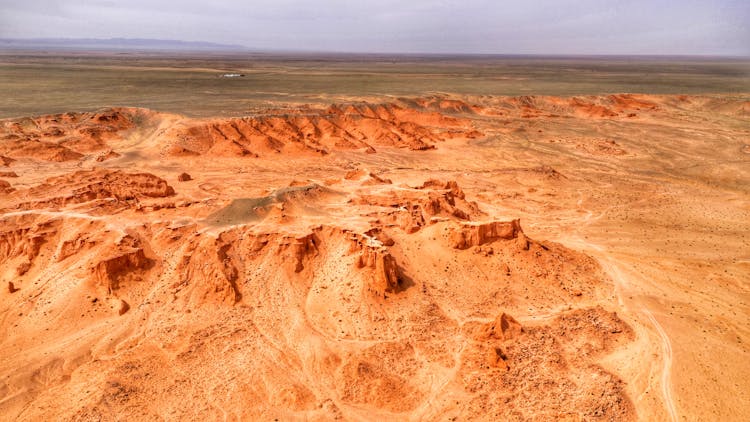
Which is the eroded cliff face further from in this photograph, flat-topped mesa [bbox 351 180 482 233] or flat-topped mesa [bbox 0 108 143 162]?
flat-topped mesa [bbox 0 108 143 162]

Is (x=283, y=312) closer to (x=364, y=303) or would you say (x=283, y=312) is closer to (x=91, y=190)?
(x=364, y=303)

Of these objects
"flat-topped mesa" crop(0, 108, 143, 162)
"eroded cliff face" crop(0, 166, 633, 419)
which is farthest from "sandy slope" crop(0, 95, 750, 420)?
"flat-topped mesa" crop(0, 108, 143, 162)

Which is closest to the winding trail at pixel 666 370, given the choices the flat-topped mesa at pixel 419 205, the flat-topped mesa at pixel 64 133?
the flat-topped mesa at pixel 419 205

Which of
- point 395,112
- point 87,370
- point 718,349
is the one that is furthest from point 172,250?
point 395,112

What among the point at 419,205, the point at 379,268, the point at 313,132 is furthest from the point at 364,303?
the point at 313,132

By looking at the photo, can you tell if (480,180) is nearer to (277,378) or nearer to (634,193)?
(634,193)
